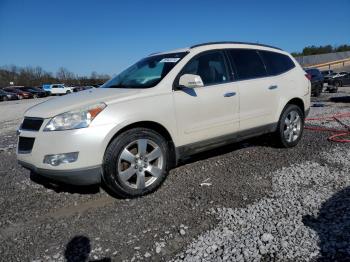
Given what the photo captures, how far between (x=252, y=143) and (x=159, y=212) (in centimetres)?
332

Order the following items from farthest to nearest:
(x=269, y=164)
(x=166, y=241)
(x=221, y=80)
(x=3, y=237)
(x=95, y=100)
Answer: (x=269, y=164), (x=221, y=80), (x=95, y=100), (x=3, y=237), (x=166, y=241)

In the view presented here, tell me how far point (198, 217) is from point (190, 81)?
1.68 m

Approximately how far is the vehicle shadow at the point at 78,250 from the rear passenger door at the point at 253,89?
2846 millimetres

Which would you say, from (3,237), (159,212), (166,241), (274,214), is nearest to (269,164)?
(274,214)

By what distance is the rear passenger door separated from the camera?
4.98m

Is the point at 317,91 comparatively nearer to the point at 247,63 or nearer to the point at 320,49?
the point at 247,63

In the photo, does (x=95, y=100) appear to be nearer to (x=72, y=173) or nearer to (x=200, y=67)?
(x=72, y=173)

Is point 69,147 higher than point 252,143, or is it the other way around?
point 69,147

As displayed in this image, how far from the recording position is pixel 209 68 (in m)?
4.76

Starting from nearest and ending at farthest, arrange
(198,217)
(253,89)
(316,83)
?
1. (198,217)
2. (253,89)
3. (316,83)

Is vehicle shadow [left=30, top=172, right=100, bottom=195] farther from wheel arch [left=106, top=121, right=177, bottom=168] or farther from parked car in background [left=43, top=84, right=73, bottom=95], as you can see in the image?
parked car in background [left=43, top=84, right=73, bottom=95]

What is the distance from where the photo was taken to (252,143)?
641cm

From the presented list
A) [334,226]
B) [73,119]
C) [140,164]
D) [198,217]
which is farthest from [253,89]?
[73,119]

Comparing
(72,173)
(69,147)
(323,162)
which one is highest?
(69,147)
